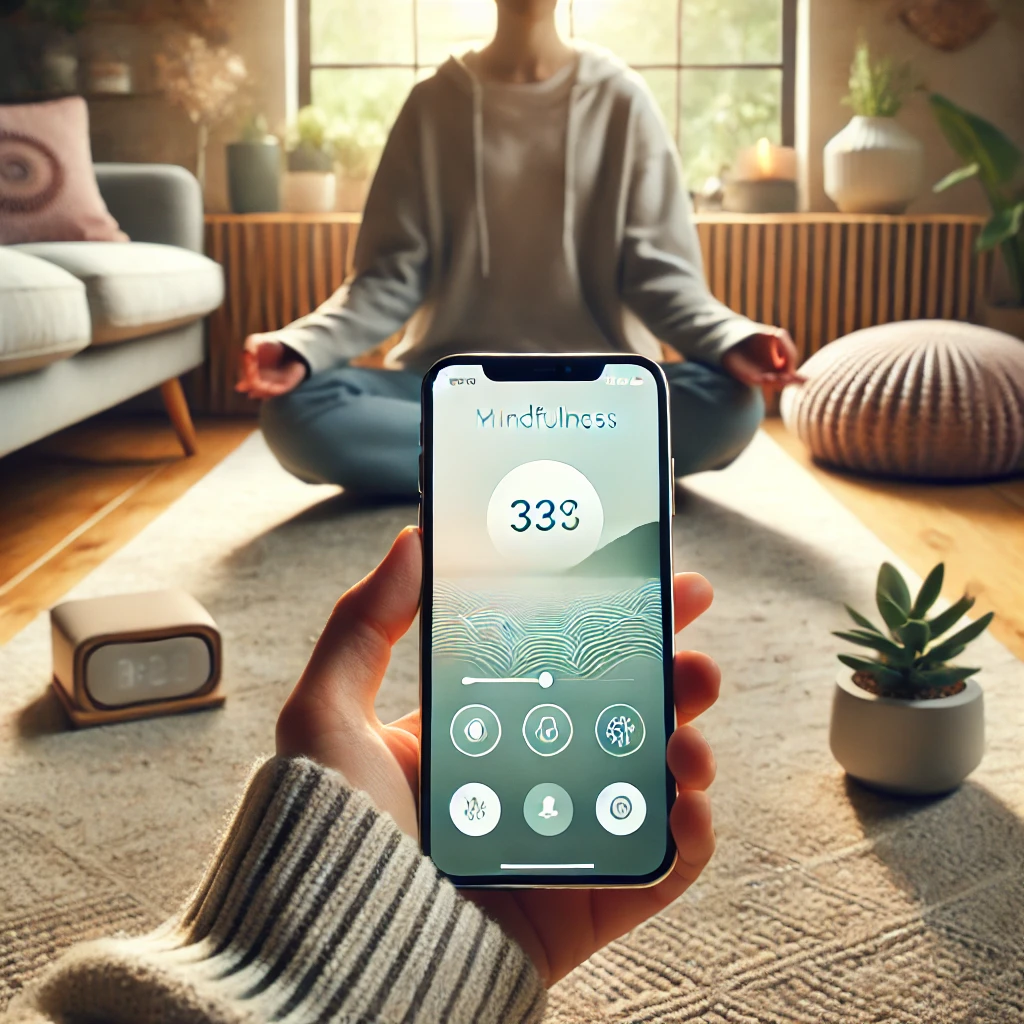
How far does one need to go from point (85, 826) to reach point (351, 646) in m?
0.56

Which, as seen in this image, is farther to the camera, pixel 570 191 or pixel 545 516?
pixel 570 191

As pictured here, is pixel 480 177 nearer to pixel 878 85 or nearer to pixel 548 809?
pixel 878 85

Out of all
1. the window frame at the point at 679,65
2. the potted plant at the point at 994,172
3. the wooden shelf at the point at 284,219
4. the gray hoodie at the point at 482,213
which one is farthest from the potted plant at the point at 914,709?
the window frame at the point at 679,65

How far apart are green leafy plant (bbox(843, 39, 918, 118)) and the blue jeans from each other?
1.54 m

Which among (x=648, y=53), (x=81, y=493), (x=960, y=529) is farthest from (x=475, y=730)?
(x=648, y=53)

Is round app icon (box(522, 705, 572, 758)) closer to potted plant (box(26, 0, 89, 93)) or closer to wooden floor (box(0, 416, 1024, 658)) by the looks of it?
wooden floor (box(0, 416, 1024, 658))

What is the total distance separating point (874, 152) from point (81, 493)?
2276 mm

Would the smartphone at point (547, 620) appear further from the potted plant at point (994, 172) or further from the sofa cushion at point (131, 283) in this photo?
the potted plant at point (994, 172)

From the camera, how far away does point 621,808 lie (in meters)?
0.55

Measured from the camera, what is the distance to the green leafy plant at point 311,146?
337cm

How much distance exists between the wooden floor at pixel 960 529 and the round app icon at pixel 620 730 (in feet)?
3.16

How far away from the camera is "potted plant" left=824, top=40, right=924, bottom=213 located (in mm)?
3234

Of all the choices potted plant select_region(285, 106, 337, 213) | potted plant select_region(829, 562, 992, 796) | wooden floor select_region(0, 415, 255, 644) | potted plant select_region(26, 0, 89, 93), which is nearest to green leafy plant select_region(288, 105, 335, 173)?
potted plant select_region(285, 106, 337, 213)

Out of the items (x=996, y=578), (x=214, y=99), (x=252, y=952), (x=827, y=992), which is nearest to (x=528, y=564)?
(x=252, y=952)
